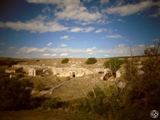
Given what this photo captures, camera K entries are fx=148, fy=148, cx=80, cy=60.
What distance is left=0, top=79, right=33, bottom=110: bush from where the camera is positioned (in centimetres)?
1375

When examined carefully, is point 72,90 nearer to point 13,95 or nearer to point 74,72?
point 13,95

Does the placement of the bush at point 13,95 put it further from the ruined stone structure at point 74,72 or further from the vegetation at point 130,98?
the ruined stone structure at point 74,72

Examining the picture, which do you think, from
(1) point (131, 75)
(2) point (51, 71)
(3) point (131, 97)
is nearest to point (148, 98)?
(3) point (131, 97)

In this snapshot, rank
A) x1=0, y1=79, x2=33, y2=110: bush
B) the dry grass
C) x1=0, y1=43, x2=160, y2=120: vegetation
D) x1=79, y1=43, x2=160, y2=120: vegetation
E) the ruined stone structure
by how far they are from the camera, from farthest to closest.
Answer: the ruined stone structure → the dry grass → x1=0, y1=79, x2=33, y2=110: bush → x1=79, y1=43, x2=160, y2=120: vegetation → x1=0, y1=43, x2=160, y2=120: vegetation

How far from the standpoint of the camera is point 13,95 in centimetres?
1460

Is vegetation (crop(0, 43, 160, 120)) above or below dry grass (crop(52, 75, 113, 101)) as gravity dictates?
above

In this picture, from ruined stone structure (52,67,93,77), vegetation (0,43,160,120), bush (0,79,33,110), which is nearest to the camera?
vegetation (0,43,160,120)

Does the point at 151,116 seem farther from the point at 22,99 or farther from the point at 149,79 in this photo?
Result: the point at 22,99

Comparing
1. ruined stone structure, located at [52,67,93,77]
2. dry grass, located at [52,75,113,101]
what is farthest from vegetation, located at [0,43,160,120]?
ruined stone structure, located at [52,67,93,77]

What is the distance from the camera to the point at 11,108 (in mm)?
13977

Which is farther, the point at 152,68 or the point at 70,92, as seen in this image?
the point at 70,92

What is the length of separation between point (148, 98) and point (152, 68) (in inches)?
113

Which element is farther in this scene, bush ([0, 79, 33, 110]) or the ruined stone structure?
the ruined stone structure

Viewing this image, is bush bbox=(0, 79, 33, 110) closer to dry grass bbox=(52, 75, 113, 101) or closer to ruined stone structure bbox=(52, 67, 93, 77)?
dry grass bbox=(52, 75, 113, 101)
